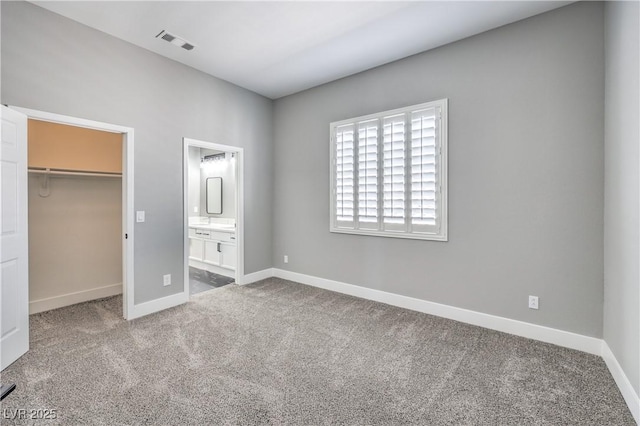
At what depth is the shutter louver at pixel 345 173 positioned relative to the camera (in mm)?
4031

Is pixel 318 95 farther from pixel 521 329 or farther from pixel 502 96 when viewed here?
pixel 521 329

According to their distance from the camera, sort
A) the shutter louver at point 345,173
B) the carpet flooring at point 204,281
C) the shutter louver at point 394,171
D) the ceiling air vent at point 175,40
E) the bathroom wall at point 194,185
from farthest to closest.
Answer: the bathroom wall at point 194,185
the carpet flooring at point 204,281
the shutter louver at point 345,173
the shutter louver at point 394,171
the ceiling air vent at point 175,40

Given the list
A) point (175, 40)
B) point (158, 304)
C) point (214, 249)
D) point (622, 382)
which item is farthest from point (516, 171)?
point (214, 249)

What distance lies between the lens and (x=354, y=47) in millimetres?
3322

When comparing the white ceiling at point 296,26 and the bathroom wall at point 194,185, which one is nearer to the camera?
the white ceiling at point 296,26

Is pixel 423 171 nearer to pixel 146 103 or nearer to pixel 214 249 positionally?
pixel 146 103

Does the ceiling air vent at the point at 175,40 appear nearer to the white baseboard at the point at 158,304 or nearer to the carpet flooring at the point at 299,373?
the white baseboard at the point at 158,304

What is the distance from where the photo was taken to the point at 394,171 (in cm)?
358

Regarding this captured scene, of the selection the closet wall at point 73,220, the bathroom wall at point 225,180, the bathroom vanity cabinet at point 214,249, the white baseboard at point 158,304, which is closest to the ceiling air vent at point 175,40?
the closet wall at point 73,220

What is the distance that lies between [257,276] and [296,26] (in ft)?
11.7

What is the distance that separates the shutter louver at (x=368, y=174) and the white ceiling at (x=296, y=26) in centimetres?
85

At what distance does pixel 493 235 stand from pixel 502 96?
1414 mm

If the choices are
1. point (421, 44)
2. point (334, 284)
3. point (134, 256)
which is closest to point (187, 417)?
point (134, 256)

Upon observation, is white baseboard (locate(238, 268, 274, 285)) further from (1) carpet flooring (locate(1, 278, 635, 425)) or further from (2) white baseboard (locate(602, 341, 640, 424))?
(2) white baseboard (locate(602, 341, 640, 424))
